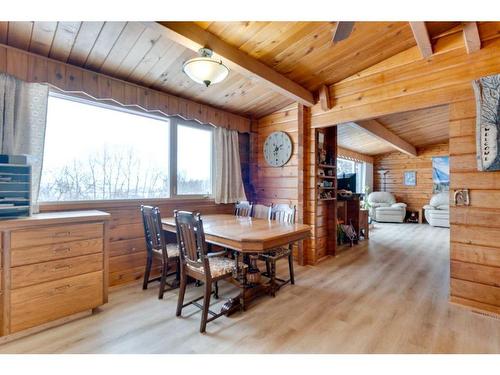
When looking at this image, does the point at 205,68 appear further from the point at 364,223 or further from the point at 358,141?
the point at 358,141

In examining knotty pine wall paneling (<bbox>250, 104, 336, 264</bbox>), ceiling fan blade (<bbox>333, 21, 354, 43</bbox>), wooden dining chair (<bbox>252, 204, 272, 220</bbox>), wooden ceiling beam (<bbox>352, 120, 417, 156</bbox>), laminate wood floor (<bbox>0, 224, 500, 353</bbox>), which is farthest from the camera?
wooden ceiling beam (<bbox>352, 120, 417, 156</bbox>)

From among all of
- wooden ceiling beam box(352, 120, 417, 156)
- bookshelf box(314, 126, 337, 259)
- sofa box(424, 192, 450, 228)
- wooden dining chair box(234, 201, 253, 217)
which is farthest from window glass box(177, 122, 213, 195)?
sofa box(424, 192, 450, 228)

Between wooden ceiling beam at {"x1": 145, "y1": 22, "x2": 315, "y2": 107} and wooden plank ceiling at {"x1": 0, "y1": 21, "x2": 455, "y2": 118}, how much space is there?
58 mm

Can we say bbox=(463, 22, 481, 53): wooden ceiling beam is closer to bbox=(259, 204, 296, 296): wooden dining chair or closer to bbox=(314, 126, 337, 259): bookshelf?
bbox=(314, 126, 337, 259): bookshelf

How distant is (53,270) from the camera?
1956 mm

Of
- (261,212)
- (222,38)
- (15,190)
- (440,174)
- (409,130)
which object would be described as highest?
(409,130)

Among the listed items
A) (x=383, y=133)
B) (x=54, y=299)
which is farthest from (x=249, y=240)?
(x=383, y=133)

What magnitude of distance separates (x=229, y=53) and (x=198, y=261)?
1.95m

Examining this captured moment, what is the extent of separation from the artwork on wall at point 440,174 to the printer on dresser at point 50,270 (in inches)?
374

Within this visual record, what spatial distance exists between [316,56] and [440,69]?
1.27 meters

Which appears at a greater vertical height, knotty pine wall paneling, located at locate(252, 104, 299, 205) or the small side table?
knotty pine wall paneling, located at locate(252, 104, 299, 205)

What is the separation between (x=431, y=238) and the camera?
18.0 ft

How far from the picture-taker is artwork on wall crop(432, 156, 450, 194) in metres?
7.83
